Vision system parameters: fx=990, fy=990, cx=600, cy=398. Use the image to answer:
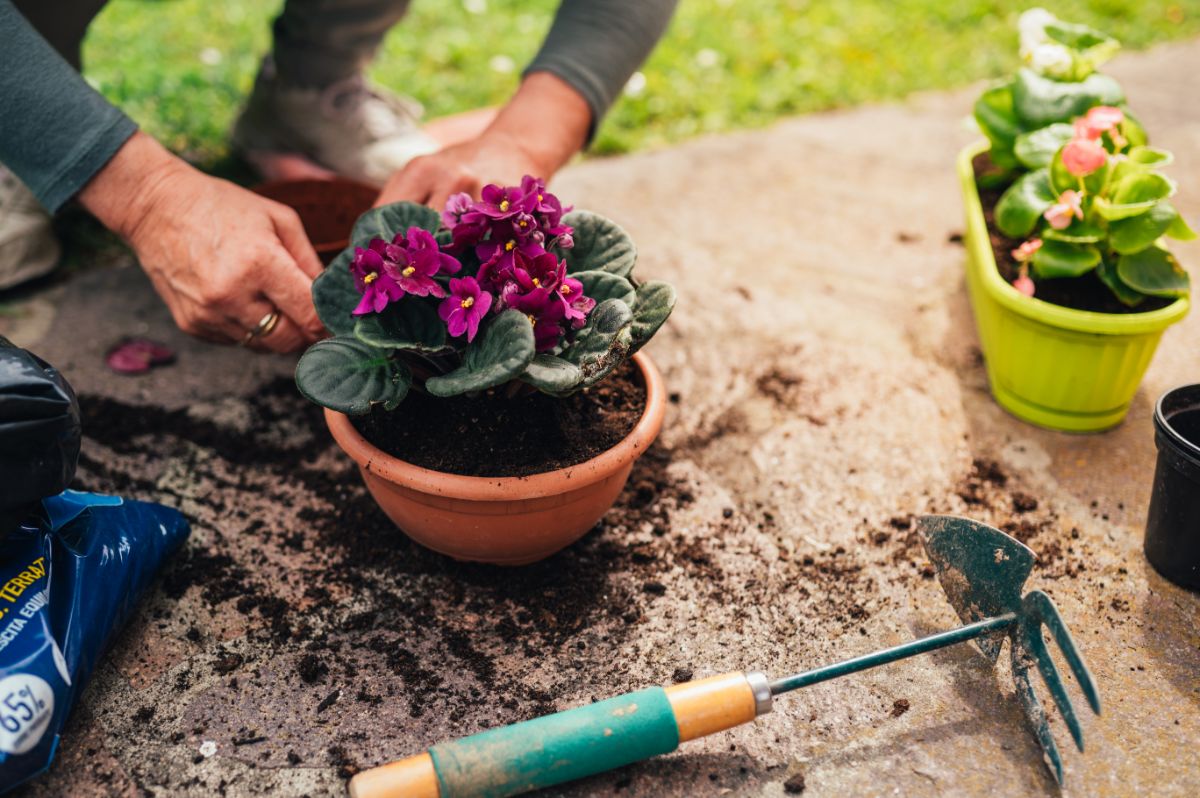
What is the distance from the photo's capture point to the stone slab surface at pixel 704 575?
144cm

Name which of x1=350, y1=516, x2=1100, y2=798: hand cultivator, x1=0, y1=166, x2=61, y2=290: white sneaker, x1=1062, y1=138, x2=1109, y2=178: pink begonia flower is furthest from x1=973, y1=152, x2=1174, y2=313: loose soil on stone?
x1=0, y1=166, x2=61, y2=290: white sneaker

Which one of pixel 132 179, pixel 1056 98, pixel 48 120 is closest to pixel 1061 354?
pixel 1056 98

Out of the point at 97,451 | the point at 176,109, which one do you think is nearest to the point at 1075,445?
the point at 97,451

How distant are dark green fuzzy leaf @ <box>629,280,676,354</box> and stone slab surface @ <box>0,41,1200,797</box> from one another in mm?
476

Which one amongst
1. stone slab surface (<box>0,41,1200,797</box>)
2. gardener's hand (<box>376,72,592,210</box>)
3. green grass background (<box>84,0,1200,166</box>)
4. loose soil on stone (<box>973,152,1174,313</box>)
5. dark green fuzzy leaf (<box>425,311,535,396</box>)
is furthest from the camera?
green grass background (<box>84,0,1200,166</box>)

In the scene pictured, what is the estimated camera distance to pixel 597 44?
218cm

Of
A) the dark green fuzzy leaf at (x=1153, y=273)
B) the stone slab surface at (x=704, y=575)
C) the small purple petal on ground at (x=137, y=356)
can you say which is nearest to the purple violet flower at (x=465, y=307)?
the stone slab surface at (x=704, y=575)

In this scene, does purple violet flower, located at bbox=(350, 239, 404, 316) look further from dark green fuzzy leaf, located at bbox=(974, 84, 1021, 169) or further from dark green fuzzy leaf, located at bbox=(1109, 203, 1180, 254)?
dark green fuzzy leaf, located at bbox=(974, 84, 1021, 169)

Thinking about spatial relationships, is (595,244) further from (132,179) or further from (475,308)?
(132,179)

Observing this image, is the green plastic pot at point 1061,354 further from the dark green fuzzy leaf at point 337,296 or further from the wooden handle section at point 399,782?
the wooden handle section at point 399,782

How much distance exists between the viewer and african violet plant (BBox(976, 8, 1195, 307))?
6.38 ft

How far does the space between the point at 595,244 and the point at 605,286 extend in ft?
0.40

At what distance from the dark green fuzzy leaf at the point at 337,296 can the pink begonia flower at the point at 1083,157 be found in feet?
4.62

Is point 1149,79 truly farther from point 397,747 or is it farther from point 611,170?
point 397,747
